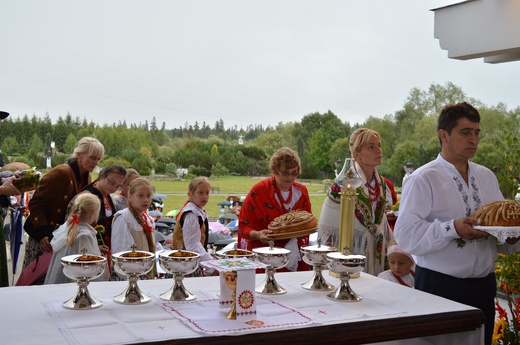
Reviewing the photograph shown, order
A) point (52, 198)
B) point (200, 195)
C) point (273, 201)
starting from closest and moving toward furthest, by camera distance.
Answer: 1. point (273, 201)
2. point (52, 198)
3. point (200, 195)

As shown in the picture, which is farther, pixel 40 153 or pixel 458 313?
pixel 40 153

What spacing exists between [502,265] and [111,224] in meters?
2.44

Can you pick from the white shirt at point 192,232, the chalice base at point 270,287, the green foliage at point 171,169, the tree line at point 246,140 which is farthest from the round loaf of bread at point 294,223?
the green foliage at point 171,169

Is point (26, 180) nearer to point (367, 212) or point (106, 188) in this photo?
point (106, 188)

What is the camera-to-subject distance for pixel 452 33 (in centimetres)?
539

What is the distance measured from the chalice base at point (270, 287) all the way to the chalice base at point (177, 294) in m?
0.29

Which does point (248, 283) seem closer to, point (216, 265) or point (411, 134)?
point (216, 265)

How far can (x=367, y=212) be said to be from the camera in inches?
135

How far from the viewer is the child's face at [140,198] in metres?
3.73

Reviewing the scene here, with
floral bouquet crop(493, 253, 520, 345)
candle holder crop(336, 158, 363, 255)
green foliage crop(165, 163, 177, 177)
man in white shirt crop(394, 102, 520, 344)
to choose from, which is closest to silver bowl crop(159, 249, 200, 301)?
candle holder crop(336, 158, 363, 255)

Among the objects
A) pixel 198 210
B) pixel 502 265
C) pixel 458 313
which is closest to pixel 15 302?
pixel 458 313

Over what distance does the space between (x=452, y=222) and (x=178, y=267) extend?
1143mm

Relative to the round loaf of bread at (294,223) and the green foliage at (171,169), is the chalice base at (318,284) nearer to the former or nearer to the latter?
the round loaf of bread at (294,223)

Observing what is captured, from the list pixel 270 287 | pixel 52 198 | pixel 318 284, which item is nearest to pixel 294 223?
pixel 318 284
